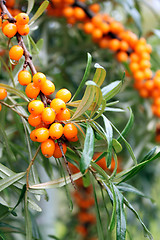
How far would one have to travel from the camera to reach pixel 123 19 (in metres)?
1.52

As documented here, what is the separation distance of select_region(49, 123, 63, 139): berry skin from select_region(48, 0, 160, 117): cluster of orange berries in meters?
0.69

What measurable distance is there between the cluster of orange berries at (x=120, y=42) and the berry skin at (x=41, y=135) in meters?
0.70

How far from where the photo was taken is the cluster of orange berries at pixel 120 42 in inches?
42.3

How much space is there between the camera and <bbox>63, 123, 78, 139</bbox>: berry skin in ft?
1.50

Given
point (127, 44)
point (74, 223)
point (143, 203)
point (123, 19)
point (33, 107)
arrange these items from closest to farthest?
point (33, 107) → point (127, 44) → point (143, 203) → point (123, 19) → point (74, 223)

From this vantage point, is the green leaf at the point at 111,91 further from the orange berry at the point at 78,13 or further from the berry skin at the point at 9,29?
the orange berry at the point at 78,13

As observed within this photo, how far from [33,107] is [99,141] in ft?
0.45

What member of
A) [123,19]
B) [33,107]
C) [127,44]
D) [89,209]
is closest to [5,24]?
[33,107]

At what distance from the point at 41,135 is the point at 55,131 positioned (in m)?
0.03

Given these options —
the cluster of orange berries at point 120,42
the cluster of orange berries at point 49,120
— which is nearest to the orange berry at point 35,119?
the cluster of orange berries at point 49,120

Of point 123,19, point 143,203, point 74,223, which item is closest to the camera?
point 143,203

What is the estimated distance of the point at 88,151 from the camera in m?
0.42

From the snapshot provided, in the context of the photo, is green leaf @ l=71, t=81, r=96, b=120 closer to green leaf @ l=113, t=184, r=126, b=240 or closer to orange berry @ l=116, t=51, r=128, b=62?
green leaf @ l=113, t=184, r=126, b=240

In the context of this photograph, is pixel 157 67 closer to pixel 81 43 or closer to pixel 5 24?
pixel 81 43
